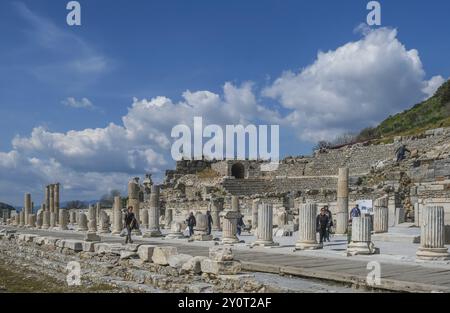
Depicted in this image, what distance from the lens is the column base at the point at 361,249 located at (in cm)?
1534

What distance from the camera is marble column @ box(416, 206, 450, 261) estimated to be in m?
13.8

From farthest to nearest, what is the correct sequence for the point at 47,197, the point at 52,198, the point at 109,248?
the point at 47,197, the point at 52,198, the point at 109,248

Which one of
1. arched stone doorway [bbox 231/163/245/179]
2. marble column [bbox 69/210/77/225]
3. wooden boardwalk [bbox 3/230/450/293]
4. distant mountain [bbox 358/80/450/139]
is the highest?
distant mountain [bbox 358/80/450/139]

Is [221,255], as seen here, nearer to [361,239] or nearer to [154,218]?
[361,239]

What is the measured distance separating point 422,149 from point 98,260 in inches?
1324

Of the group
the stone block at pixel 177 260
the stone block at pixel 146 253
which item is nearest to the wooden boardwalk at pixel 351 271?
the stone block at pixel 177 260

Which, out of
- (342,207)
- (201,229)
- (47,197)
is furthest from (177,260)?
(47,197)

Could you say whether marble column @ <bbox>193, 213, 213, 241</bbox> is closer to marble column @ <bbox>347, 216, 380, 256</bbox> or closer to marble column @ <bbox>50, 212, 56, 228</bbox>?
marble column @ <bbox>347, 216, 380, 256</bbox>

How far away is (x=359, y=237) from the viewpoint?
1574 cm

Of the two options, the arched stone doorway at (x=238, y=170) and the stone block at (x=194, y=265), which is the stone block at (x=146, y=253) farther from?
the arched stone doorway at (x=238, y=170)

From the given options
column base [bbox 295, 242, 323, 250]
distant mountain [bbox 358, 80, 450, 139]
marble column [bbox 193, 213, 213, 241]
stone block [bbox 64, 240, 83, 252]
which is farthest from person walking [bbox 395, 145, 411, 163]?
stone block [bbox 64, 240, 83, 252]

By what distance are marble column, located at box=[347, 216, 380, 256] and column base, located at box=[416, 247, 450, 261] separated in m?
1.80

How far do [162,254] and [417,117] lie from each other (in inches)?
2575

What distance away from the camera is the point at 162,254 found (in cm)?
1419
